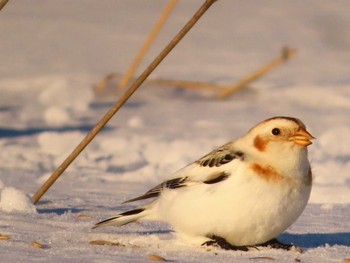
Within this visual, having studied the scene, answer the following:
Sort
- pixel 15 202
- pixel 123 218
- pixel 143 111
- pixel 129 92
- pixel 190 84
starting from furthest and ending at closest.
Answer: pixel 190 84 → pixel 143 111 → pixel 15 202 → pixel 129 92 → pixel 123 218

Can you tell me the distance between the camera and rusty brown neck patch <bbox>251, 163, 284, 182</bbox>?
4.04 metres

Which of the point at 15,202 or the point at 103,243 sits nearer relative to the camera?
the point at 103,243

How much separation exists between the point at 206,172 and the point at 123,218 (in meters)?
0.39

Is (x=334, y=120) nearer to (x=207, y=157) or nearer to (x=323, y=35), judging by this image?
(x=323, y=35)

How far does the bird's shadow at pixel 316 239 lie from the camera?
14.4ft

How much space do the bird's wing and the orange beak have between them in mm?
207

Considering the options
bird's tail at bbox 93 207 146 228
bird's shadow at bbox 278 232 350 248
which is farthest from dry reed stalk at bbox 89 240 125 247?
bird's shadow at bbox 278 232 350 248

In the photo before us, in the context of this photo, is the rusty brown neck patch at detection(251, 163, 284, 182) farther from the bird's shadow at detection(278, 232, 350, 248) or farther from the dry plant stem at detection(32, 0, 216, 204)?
the dry plant stem at detection(32, 0, 216, 204)

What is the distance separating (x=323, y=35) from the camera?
1020 centimetres

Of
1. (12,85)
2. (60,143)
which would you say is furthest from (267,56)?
(60,143)

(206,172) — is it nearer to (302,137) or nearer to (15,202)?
(302,137)

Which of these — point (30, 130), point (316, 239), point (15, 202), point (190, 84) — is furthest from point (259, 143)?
point (190, 84)

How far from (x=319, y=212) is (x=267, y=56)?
4.63 metres

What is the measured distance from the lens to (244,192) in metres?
4.02
